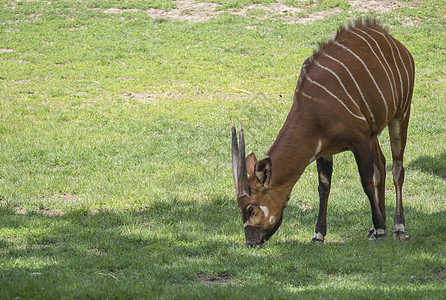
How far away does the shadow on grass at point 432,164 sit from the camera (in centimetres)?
988

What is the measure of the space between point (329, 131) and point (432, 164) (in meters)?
4.51

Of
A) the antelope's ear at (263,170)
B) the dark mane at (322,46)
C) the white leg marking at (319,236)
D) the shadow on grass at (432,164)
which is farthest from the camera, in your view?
the shadow on grass at (432,164)

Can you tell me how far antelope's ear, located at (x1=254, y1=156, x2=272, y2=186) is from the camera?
241 inches

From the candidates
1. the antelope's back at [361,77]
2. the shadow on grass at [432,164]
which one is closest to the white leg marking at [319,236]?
the antelope's back at [361,77]

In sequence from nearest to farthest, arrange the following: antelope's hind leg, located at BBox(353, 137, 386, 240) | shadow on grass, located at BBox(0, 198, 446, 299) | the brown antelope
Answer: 1. shadow on grass, located at BBox(0, 198, 446, 299)
2. the brown antelope
3. antelope's hind leg, located at BBox(353, 137, 386, 240)

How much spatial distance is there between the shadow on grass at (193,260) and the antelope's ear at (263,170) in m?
0.73

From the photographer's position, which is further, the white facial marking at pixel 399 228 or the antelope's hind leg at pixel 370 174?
the white facial marking at pixel 399 228

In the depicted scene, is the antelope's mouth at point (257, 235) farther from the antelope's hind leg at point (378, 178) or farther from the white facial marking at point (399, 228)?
the white facial marking at point (399, 228)

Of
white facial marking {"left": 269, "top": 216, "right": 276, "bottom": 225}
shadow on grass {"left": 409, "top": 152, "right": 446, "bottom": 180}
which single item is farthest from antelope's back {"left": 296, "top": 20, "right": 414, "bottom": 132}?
shadow on grass {"left": 409, "top": 152, "right": 446, "bottom": 180}

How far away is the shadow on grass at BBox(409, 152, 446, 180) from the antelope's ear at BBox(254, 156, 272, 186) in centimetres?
456

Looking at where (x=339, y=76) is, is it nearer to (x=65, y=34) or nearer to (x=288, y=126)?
(x=288, y=126)

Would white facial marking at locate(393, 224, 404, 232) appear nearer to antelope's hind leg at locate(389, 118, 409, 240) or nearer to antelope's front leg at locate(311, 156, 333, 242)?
antelope's hind leg at locate(389, 118, 409, 240)

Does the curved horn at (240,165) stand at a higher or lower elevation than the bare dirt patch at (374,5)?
higher

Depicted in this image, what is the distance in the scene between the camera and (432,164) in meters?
10.1
